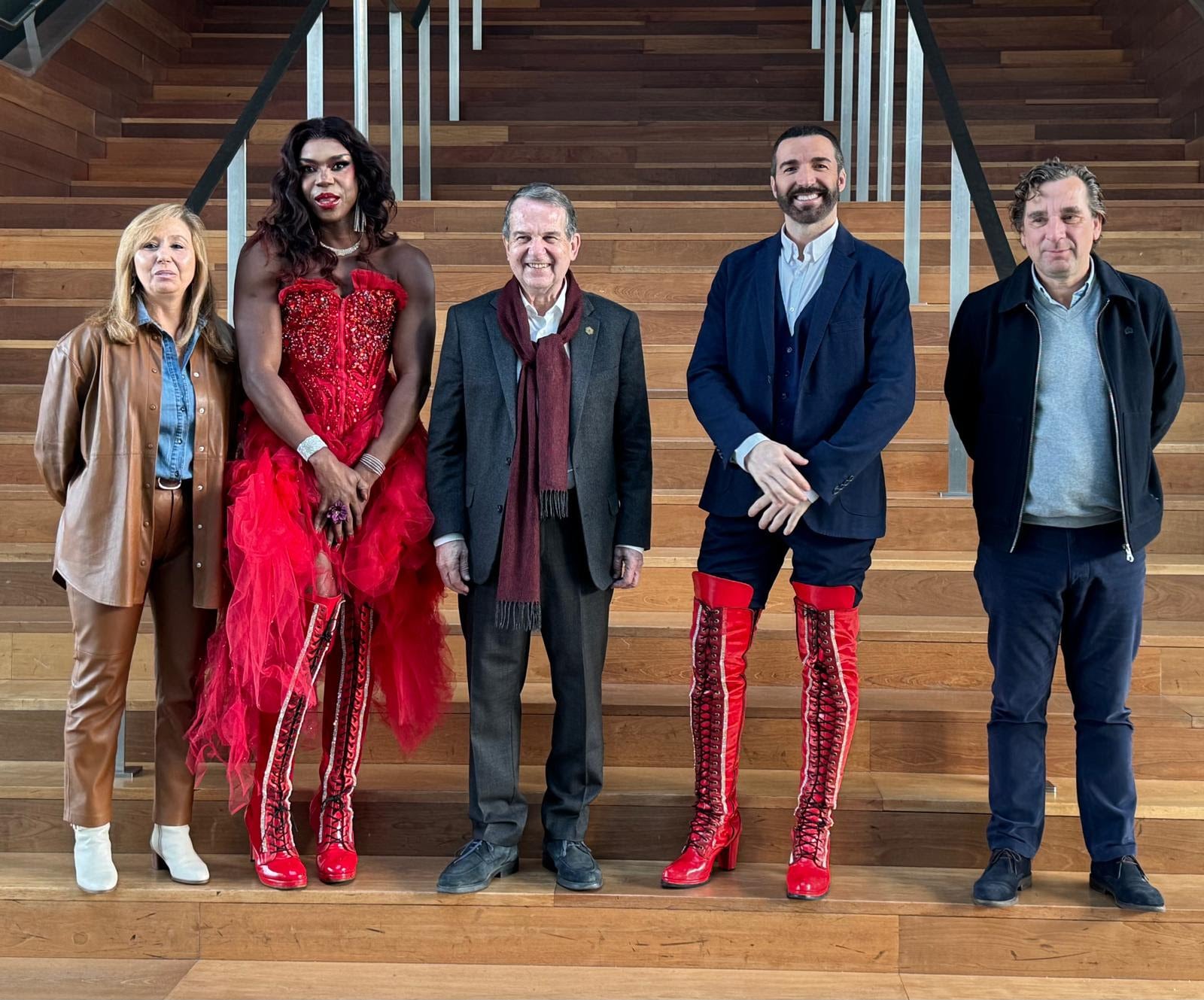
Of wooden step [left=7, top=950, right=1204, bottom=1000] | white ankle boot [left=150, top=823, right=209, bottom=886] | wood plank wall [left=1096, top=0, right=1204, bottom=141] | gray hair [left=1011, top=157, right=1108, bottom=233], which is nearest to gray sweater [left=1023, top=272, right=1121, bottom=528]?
gray hair [left=1011, top=157, right=1108, bottom=233]

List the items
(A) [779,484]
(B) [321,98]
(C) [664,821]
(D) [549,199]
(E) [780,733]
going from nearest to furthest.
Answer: (A) [779,484]
(D) [549,199]
(C) [664,821]
(E) [780,733]
(B) [321,98]

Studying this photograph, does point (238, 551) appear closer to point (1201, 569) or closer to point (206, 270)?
point (206, 270)

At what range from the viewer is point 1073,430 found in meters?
2.28

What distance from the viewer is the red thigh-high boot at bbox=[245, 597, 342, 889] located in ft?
7.64

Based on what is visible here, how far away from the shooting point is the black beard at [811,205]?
2.28 meters

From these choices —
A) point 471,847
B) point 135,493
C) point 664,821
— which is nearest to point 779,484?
point 664,821

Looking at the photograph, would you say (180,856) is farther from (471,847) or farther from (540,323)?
(540,323)

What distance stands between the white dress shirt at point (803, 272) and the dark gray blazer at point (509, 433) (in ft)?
0.91

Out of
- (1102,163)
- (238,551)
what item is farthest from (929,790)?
(1102,163)

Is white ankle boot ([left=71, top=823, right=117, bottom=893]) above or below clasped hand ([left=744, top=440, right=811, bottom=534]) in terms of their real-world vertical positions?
below

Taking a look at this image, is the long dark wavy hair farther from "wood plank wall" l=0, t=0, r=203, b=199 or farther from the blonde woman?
"wood plank wall" l=0, t=0, r=203, b=199

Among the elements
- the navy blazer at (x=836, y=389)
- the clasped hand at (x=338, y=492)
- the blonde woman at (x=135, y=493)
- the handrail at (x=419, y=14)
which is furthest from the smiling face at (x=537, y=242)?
the handrail at (x=419, y=14)

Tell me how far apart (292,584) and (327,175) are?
27.8 inches

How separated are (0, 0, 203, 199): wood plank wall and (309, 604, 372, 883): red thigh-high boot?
121 inches
